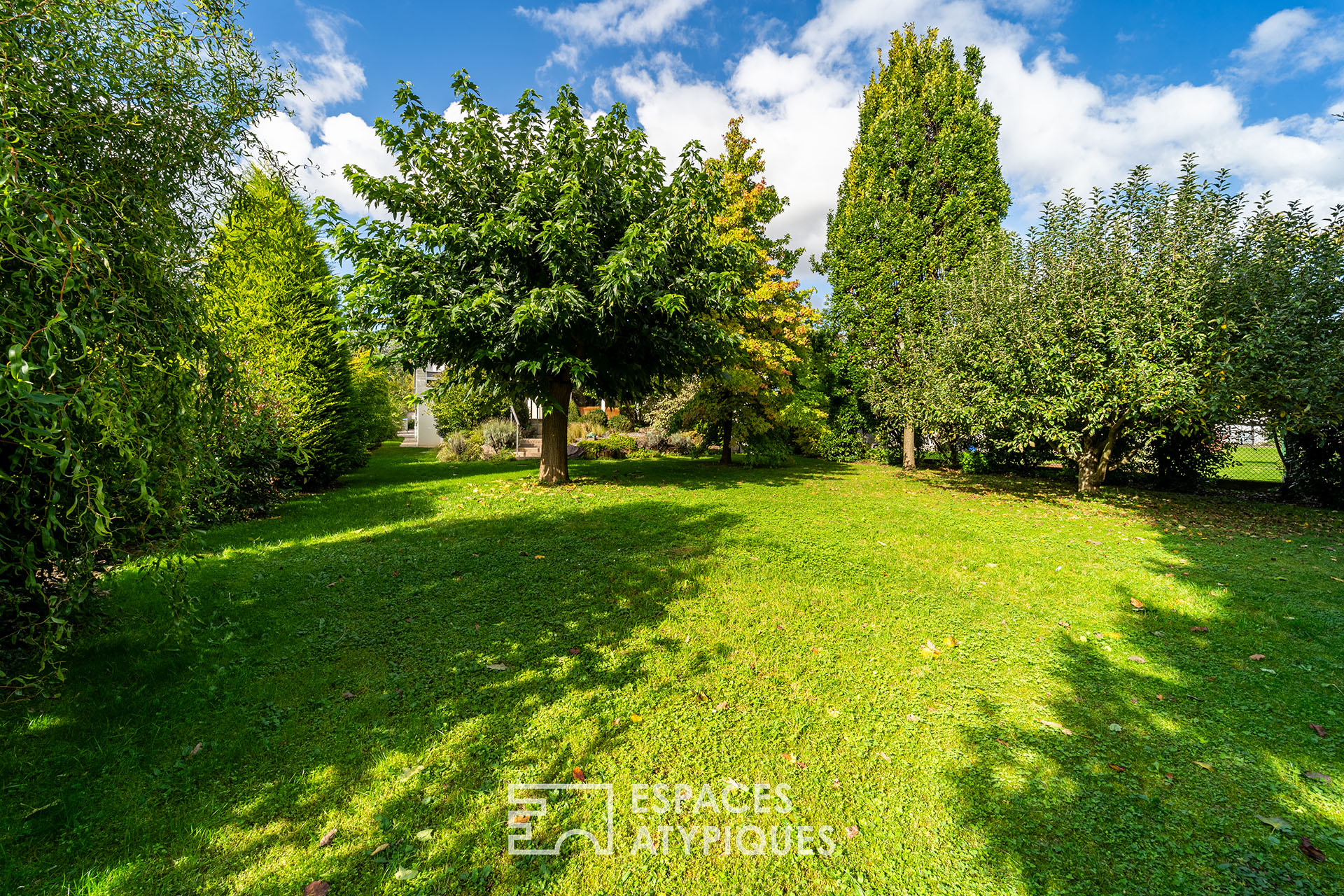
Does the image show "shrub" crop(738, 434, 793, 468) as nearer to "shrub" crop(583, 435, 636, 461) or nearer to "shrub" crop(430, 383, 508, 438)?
"shrub" crop(583, 435, 636, 461)

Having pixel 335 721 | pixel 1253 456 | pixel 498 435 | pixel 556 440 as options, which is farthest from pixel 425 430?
pixel 1253 456

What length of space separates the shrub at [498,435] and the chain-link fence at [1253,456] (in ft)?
72.6

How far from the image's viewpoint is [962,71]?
16625mm

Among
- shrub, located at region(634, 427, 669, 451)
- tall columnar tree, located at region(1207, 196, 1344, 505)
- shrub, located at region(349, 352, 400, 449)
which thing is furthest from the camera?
shrub, located at region(634, 427, 669, 451)

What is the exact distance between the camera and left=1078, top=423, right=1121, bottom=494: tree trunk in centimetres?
1101

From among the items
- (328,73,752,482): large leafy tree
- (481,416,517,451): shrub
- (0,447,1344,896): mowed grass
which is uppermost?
(328,73,752,482): large leafy tree

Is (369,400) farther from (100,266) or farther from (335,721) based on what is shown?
(335,721)

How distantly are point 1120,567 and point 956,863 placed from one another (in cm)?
599

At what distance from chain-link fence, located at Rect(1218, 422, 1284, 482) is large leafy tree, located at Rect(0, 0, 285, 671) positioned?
577 inches

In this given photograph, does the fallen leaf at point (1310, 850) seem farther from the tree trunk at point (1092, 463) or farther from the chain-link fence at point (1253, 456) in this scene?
the tree trunk at point (1092, 463)

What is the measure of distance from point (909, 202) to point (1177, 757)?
60.4 feet

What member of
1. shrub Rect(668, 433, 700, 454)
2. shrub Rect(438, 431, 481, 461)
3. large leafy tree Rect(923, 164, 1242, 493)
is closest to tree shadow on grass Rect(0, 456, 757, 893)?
large leafy tree Rect(923, 164, 1242, 493)

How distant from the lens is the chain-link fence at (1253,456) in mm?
10164

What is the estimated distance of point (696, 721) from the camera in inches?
130
